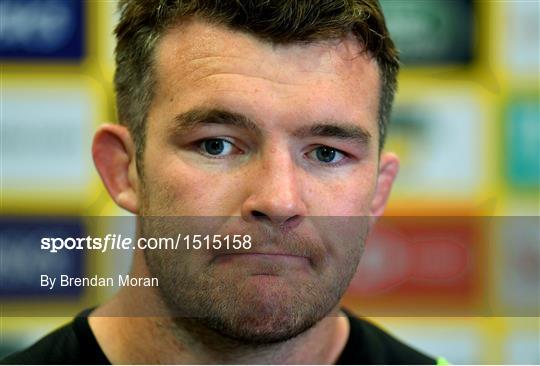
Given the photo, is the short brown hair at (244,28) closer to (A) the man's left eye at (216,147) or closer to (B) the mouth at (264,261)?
(A) the man's left eye at (216,147)

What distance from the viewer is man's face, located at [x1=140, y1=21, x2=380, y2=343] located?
1071 millimetres

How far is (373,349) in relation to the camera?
1.34 metres

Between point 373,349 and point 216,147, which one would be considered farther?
point 373,349

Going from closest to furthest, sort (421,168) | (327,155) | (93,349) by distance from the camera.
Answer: (327,155) < (93,349) < (421,168)

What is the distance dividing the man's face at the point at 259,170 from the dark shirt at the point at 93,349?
0.57 ft

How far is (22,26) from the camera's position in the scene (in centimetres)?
199

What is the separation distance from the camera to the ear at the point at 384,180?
129 cm

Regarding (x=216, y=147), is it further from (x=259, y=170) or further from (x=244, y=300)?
(x=244, y=300)

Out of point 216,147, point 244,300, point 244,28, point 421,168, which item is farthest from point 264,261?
point 421,168

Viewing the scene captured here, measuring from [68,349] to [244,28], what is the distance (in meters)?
0.55

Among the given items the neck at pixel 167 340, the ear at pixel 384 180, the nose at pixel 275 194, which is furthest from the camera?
the ear at pixel 384 180

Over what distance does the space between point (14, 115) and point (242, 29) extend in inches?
40.2

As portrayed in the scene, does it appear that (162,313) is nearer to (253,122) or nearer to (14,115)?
(253,122)

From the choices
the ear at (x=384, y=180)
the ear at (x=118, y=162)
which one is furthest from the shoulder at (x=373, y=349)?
the ear at (x=118, y=162)
